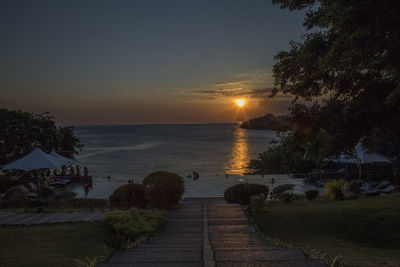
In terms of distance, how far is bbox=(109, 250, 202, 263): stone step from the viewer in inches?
163

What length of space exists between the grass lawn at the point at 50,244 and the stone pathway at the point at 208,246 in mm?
1307

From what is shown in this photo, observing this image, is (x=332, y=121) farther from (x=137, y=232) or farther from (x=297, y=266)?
(x=137, y=232)

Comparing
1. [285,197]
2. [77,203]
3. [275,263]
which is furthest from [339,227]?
[77,203]

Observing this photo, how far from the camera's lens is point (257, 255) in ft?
13.9

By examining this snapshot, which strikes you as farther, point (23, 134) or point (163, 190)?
point (23, 134)

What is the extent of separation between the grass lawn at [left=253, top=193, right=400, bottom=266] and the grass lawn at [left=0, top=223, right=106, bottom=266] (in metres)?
4.63

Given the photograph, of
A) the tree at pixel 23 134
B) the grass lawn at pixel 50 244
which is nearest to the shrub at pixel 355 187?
the grass lawn at pixel 50 244

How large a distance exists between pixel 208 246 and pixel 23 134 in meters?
21.3

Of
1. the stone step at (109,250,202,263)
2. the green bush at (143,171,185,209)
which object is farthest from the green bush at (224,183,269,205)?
the stone step at (109,250,202,263)

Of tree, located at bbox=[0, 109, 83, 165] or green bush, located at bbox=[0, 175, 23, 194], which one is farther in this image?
tree, located at bbox=[0, 109, 83, 165]

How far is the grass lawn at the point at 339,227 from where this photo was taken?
6.96 metres

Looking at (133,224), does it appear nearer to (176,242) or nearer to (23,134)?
(176,242)

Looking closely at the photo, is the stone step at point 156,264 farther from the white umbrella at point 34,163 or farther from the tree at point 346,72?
the white umbrella at point 34,163

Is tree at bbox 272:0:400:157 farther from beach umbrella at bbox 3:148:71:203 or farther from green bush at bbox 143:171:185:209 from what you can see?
beach umbrella at bbox 3:148:71:203
